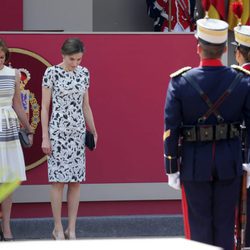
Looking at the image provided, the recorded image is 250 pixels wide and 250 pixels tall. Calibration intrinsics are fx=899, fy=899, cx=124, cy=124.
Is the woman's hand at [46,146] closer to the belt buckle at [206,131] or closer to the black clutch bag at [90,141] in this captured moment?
the black clutch bag at [90,141]

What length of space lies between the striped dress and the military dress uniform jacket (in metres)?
2.33

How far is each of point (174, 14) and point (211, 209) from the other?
6.47 metres

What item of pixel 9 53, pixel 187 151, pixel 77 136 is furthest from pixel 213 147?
pixel 9 53

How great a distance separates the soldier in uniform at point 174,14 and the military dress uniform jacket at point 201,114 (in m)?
6.16

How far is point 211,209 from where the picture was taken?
5.77 m

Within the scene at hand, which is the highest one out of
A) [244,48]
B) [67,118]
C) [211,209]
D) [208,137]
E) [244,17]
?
[244,48]

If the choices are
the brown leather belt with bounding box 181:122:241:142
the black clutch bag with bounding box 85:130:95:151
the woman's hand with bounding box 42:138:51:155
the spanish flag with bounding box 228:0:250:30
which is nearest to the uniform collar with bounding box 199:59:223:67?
the brown leather belt with bounding box 181:122:241:142

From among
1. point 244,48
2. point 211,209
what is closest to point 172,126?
point 211,209

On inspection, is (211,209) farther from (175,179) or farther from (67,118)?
(67,118)

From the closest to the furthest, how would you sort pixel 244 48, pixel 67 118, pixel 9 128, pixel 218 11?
1. pixel 244 48
2. pixel 9 128
3. pixel 67 118
4. pixel 218 11

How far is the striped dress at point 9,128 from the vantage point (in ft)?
25.3

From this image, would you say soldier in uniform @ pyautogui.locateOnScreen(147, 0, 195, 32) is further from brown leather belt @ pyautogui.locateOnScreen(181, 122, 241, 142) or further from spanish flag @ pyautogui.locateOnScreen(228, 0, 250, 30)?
brown leather belt @ pyautogui.locateOnScreen(181, 122, 241, 142)

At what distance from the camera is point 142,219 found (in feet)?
28.7

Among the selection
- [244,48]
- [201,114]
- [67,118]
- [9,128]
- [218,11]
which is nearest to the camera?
[201,114]
